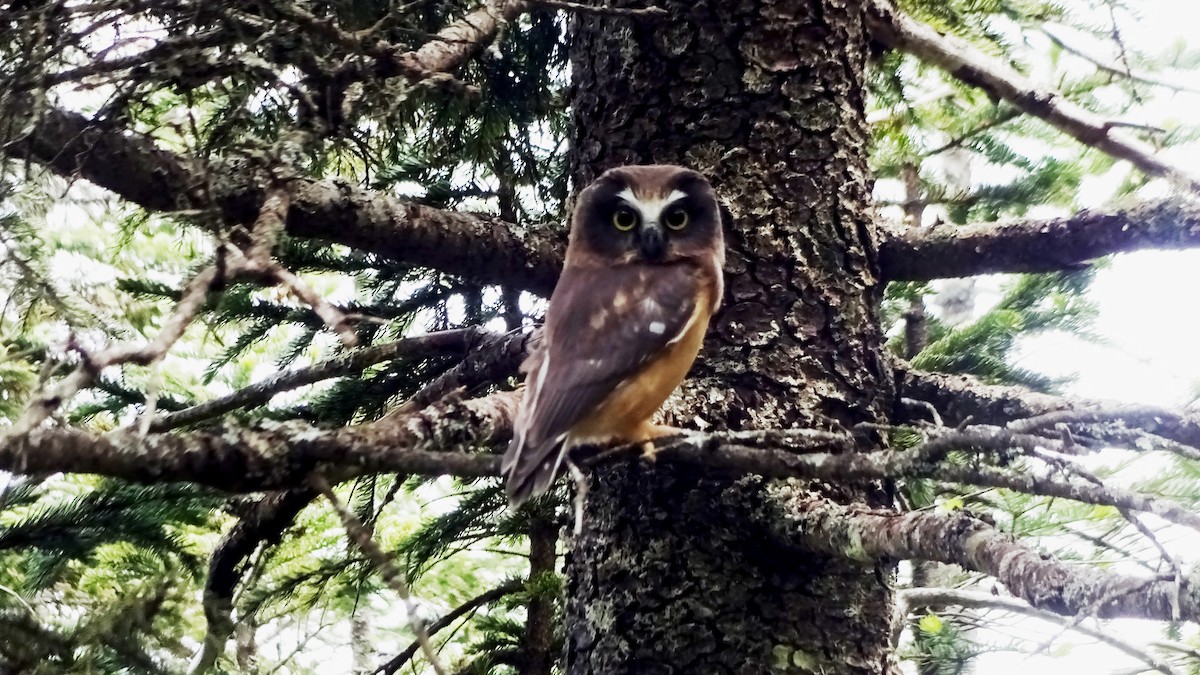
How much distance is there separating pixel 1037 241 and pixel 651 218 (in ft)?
3.89

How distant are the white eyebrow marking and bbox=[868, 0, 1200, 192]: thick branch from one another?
44.9 inches

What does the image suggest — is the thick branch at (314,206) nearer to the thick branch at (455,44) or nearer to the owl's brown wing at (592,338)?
the owl's brown wing at (592,338)

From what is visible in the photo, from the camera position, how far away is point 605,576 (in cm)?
289

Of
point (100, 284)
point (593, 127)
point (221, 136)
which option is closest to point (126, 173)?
point (221, 136)

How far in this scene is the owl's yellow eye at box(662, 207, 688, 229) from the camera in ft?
9.82

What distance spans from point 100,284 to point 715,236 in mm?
2007

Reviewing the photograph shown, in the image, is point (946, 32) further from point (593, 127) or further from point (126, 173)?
point (126, 173)

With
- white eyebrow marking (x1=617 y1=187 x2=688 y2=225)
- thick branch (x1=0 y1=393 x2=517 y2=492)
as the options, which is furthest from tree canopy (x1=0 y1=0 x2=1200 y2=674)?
white eyebrow marking (x1=617 y1=187 x2=688 y2=225)

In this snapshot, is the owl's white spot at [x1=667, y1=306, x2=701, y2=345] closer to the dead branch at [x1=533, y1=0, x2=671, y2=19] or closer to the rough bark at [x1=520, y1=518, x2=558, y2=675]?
the dead branch at [x1=533, y1=0, x2=671, y2=19]

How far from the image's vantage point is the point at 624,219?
3.10 m

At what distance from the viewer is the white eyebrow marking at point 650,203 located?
2.98 m

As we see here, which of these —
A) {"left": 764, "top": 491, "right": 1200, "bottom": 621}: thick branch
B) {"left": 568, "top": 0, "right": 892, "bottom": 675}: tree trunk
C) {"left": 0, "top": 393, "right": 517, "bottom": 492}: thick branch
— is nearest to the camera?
{"left": 0, "top": 393, "right": 517, "bottom": 492}: thick branch

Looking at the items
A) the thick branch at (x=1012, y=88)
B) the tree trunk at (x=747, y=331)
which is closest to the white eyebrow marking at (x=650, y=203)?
the tree trunk at (x=747, y=331)

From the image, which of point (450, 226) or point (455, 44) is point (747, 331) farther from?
point (455, 44)
